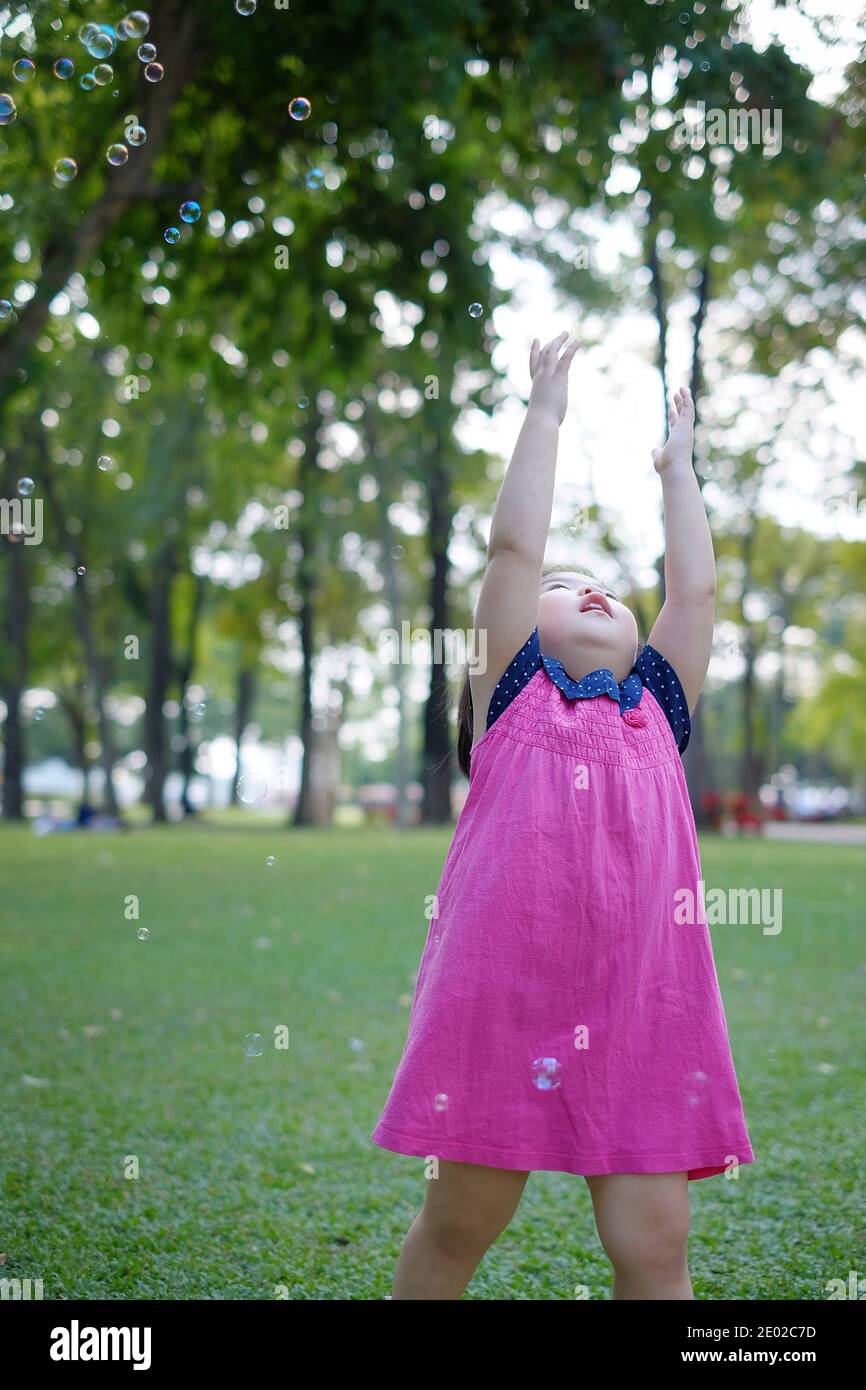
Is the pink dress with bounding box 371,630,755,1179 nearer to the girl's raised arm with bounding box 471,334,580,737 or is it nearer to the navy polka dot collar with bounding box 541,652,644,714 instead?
the navy polka dot collar with bounding box 541,652,644,714

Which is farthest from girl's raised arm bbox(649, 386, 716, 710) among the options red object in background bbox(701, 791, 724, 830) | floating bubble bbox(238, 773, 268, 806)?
red object in background bbox(701, 791, 724, 830)

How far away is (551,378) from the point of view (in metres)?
2.50

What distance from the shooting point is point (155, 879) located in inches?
468

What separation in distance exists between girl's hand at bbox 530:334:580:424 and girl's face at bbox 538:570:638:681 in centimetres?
37

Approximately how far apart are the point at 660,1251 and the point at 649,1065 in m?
0.31

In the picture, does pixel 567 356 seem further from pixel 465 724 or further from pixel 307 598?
pixel 307 598

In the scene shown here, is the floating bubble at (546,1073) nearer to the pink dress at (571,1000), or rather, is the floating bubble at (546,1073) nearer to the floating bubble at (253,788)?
the pink dress at (571,1000)

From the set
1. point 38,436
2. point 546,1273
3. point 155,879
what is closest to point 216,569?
point 38,436

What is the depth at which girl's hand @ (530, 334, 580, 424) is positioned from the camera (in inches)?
97.6

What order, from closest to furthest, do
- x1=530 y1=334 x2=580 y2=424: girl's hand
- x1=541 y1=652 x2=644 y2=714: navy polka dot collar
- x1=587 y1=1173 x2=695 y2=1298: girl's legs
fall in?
x1=587 y1=1173 x2=695 y2=1298: girl's legs → x1=541 y1=652 x2=644 y2=714: navy polka dot collar → x1=530 y1=334 x2=580 y2=424: girl's hand

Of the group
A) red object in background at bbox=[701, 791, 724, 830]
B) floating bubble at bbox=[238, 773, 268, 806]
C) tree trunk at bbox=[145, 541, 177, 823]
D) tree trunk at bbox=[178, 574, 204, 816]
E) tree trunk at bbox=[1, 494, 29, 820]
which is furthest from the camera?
tree trunk at bbox=[178, 574, 204, 816]

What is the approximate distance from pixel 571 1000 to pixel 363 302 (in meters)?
9.02

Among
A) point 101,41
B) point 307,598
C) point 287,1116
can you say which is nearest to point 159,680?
point 307,598

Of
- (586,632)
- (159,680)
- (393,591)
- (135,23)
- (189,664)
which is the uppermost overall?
(135,23)
